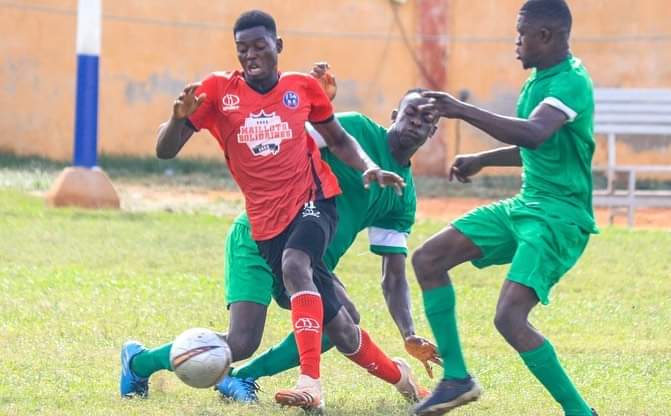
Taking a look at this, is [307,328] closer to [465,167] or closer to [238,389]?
[238,389]

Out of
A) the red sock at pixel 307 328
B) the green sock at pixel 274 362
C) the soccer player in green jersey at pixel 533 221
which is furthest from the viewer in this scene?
the green sock at pixel 274 362

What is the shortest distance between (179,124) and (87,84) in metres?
7.81

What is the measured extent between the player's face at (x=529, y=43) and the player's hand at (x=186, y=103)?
1.40 metres

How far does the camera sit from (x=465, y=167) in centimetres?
660

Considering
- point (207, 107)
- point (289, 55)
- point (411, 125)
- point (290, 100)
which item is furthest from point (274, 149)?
point (289, 55)

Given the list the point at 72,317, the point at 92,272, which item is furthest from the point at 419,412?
the point at 92,272

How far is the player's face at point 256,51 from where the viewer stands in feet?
20.6

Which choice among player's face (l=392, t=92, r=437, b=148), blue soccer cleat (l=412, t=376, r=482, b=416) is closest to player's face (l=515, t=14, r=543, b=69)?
player's face (l=392, t=92, r=437, b=148)

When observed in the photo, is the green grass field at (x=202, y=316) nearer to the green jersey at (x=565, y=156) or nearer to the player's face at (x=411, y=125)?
the green jersey at (x=565, y=156)

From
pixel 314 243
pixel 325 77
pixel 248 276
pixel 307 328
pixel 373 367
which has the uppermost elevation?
pixel 325 77

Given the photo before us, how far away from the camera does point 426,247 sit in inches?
241

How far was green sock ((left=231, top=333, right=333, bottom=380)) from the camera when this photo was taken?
664 cm

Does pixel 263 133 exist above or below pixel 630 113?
above

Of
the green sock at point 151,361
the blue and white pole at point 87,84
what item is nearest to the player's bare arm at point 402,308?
the green sock at point 151,361
